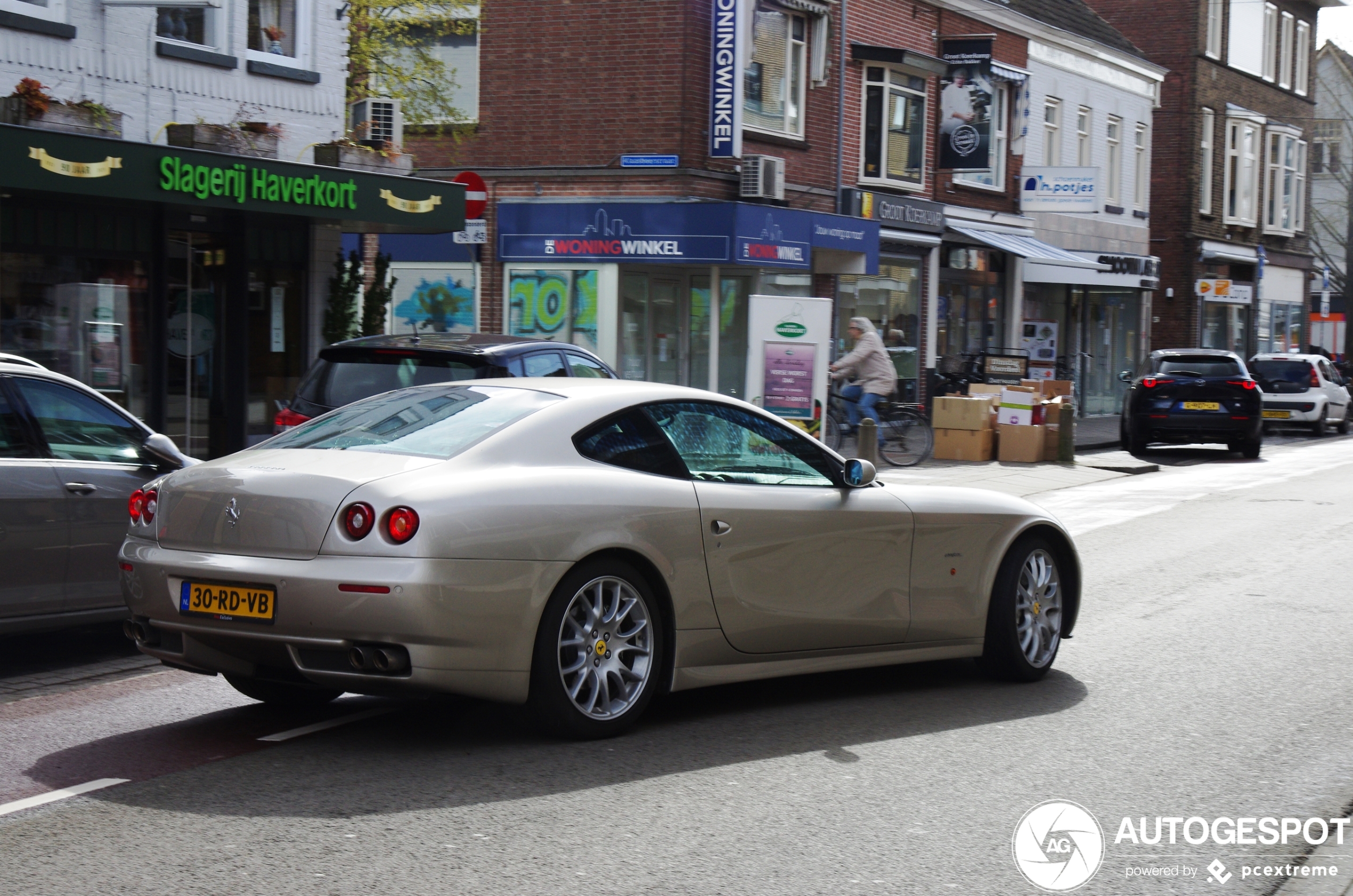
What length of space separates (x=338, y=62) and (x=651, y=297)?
7471 mm

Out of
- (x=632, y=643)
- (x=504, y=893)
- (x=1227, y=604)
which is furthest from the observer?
(x=1227, y=604)

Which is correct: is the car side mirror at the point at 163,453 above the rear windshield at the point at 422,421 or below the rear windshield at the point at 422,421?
below

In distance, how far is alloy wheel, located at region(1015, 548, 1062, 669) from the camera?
7379 mm

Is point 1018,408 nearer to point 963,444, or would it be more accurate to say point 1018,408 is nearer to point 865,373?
point 963,444

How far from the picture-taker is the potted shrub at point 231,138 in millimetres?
13703

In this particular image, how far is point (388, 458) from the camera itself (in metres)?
5.69

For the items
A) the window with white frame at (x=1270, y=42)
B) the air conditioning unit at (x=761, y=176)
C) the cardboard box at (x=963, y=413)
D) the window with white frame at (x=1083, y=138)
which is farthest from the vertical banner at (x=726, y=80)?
the window with white frame at (x=1270, y=42)

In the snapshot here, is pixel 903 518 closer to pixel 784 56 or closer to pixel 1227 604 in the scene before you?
pixel 1227 604

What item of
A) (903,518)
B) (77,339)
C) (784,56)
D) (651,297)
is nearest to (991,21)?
(784,56)

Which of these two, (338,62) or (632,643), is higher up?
(338,62)

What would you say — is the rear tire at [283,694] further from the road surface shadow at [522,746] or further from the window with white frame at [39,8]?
the window with white frame at [39,8]

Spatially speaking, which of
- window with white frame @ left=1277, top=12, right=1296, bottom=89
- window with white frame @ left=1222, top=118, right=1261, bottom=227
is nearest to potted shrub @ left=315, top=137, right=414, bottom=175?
window with white frame @ left=1222, top=118, right=1261, bottom=227

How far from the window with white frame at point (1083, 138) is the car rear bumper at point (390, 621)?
1238 inches

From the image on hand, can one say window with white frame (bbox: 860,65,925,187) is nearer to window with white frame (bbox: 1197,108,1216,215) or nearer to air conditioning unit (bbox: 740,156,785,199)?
air conditioning unit (bbox: 740,156,785,199)
